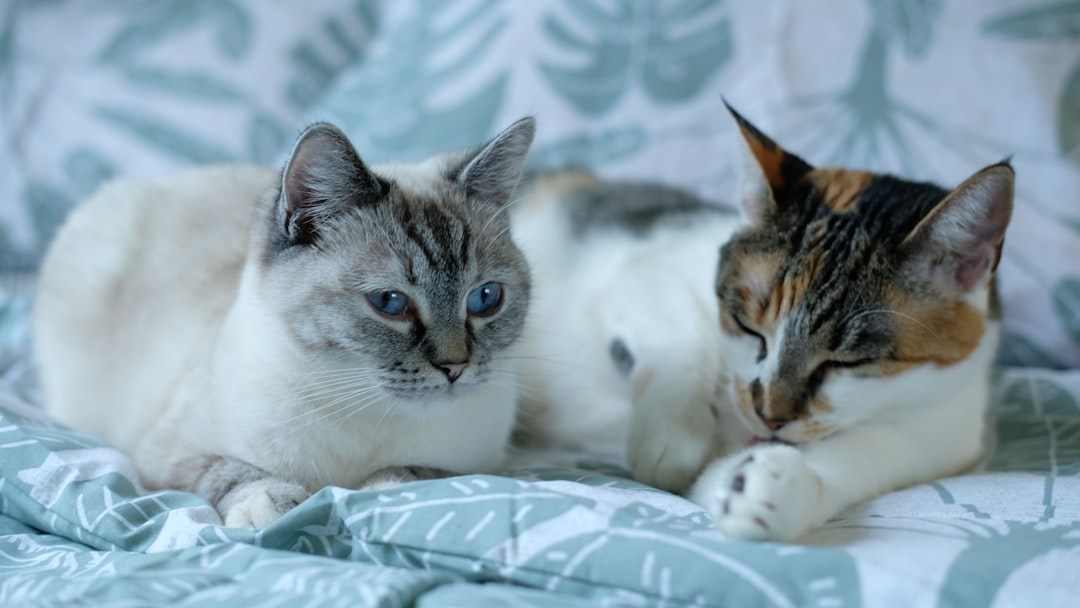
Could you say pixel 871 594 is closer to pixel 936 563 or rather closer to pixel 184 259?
pixel 936 563

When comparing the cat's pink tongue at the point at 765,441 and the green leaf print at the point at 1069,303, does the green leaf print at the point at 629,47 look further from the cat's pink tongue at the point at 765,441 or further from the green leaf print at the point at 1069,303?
the cat's pink tongue at the point at 765,441

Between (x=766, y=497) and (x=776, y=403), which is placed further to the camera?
(x=776, y=403)

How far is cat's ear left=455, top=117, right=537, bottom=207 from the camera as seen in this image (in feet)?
5.19

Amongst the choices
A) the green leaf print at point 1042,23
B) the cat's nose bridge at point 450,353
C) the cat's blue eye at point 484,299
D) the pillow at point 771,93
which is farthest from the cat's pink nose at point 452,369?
the green leaf print at point 1042,23

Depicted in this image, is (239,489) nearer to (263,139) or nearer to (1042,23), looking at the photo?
(263,139)

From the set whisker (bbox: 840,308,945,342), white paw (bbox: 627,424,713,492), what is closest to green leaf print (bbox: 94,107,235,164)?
white paw (bbox: 627,424,713,492)

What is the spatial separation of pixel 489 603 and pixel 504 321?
22.1 inches

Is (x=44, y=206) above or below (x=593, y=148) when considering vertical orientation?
below

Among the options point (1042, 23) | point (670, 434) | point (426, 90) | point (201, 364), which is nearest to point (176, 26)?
point (426, 90)

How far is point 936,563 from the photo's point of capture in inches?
45.7

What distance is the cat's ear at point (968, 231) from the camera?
4.67 feet

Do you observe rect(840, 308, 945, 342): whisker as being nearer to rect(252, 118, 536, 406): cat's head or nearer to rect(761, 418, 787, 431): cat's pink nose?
rect(761, 418, 787, 431): cat's pink nose

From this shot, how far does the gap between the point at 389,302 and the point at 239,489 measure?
40cm

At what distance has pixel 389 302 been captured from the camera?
1431mm
